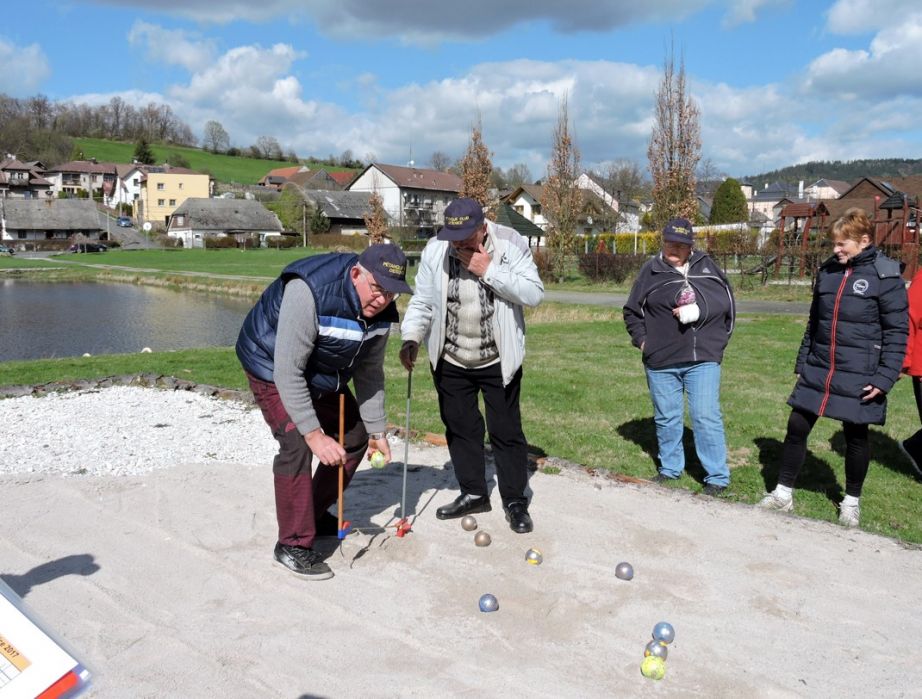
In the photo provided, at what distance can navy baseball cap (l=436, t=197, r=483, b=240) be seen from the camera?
4738 millimetres

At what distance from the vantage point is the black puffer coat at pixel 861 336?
529 cm

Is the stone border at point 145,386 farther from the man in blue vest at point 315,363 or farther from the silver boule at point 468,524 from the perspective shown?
the man in blue vest at point 315,363

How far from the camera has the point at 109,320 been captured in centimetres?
2517

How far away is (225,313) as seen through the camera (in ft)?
88.6

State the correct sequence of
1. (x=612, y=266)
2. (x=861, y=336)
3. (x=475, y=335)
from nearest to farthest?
1. (x=475, y=335)
2. (x=861, y=336)
3. (x=612, y=266)

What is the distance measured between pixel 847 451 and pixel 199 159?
131560 mm

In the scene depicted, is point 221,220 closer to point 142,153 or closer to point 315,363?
point 142,153

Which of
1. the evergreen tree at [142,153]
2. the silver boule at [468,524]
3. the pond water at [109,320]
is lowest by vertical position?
the pond water at [109,320]

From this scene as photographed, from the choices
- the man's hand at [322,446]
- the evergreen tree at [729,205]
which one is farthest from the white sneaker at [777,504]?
the evergreen tree at [729,205]

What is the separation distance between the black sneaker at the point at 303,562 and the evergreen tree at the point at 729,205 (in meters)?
67.7

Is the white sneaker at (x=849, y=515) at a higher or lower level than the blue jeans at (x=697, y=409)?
lower

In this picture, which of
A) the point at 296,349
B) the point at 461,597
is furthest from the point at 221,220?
the point at 461,597

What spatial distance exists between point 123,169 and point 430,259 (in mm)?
115337

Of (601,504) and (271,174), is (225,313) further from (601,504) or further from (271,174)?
(271,174)
